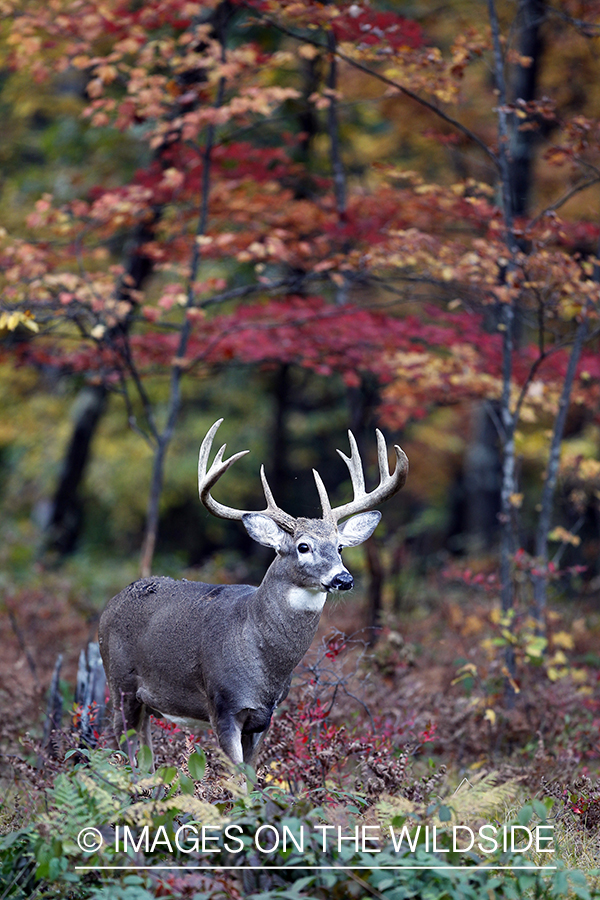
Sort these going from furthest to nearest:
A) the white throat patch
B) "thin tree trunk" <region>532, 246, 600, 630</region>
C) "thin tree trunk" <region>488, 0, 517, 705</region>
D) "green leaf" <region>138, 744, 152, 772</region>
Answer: "thin tree trunk" <region>532, 246, 600, 630</region> < "thin tree trunk" <region>488, 0, 517, 705</region> < the white throat patch < "green leaf" <region>138, 744, 152, 772</region>

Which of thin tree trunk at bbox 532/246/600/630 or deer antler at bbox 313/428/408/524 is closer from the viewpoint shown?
deer antler at bbox 313/428/408/524

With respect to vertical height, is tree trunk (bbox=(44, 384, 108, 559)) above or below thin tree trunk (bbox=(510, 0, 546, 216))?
below

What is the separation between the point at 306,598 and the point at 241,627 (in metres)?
0.39

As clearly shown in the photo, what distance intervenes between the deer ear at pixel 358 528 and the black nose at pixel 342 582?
0.40m

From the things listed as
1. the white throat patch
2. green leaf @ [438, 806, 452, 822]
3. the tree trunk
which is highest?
the white throat patch

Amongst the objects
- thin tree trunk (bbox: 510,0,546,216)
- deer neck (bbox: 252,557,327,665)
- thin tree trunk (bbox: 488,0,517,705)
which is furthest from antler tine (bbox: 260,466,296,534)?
thin tree trunk (bbox: 510,0,546,216)

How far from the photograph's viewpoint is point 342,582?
3.88 metres

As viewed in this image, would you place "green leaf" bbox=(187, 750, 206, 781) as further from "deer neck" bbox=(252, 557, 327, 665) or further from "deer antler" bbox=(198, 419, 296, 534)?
"deer antler" bbox=(198, 419, 296, 534)

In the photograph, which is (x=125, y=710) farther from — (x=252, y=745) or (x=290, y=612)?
(x=290, y=612)

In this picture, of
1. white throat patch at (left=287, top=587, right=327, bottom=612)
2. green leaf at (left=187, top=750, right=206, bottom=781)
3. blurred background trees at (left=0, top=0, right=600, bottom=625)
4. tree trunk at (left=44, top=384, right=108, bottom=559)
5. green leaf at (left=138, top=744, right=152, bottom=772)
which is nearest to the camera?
green leaf at (left=187, top=750, right=206, bottom=781)

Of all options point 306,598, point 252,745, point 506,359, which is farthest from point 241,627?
point 506,359

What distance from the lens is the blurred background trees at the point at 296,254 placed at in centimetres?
724

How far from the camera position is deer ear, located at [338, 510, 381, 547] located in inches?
171

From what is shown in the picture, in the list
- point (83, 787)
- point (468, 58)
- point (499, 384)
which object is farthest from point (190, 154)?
point (83, 787)
